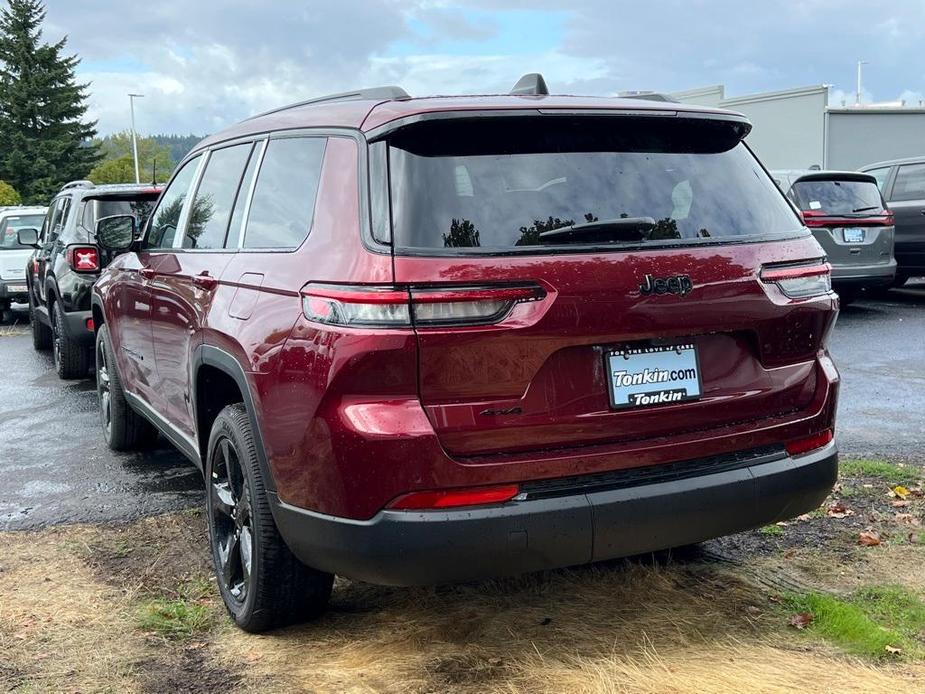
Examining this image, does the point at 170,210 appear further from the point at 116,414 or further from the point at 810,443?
the point at 810,443

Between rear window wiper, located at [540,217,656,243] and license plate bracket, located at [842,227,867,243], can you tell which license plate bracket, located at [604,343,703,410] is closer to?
rear window wiper, located at [540,217,656,243]

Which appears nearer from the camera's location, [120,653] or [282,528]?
[282,528]

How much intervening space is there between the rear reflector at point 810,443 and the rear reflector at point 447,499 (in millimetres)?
1103

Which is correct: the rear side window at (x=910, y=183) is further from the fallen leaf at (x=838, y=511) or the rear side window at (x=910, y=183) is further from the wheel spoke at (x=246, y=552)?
the wheel spoke at (x=246, y=552)

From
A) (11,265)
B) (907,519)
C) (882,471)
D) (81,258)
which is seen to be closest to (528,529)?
(907,519)

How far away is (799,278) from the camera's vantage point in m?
3.31

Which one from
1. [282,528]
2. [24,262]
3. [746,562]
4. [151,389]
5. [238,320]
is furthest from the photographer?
[24,262]

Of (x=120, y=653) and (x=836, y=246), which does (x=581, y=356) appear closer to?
(x=120, y=653)

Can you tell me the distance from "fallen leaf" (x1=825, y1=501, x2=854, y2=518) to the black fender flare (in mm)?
2768

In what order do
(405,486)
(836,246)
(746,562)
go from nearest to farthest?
1. (405,486)
2. (746,562)
3. (836,246)

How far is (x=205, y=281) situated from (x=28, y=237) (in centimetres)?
850

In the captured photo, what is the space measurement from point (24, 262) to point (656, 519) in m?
14.5

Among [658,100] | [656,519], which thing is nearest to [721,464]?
[656,519]

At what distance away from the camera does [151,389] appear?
16.7 ft
